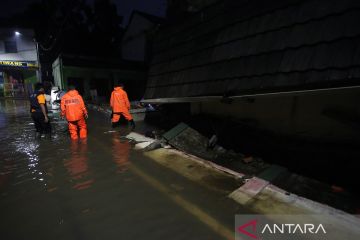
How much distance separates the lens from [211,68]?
193 inches

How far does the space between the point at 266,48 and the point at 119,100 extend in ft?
19.3

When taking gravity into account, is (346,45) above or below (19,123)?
above

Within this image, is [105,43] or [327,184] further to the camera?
[105,43]

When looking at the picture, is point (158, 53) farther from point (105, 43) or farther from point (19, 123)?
point (105, 43)

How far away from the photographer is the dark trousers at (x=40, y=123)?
736 centimetres

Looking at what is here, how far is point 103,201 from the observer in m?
3.39

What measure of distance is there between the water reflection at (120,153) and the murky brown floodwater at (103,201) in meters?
0.02

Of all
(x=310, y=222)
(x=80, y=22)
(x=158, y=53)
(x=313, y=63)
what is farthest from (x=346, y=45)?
(x=80, y=22)

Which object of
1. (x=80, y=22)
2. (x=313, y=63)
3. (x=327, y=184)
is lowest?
(x=327, y=184)

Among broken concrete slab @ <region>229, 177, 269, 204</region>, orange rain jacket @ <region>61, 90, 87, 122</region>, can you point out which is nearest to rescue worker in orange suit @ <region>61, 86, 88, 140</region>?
orange rain jacket @ <region>61, 90, 87, 122</region>

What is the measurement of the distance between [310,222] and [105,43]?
3437 cm

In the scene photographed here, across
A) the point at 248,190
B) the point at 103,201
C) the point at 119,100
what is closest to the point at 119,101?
the point at 119,100

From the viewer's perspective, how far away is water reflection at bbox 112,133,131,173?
4.78 meters

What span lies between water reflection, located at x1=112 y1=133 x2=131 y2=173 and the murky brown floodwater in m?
0.02
